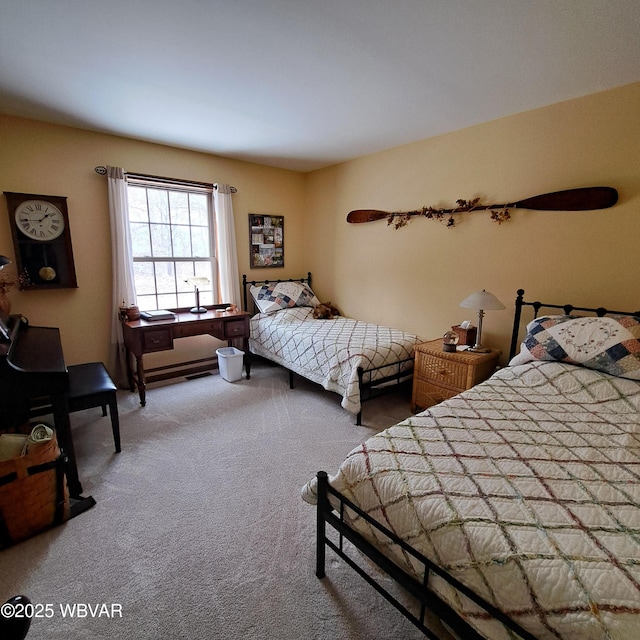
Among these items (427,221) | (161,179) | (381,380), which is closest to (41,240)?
(161,179)

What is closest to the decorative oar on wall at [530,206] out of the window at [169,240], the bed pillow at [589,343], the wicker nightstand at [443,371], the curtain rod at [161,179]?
the bed pillow at [589,343]

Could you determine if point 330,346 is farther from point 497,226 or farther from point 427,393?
point 497,226

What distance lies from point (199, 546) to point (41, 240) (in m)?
2.79

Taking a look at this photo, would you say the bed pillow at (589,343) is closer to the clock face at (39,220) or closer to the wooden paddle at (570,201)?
the wooden paddle at (570,201)

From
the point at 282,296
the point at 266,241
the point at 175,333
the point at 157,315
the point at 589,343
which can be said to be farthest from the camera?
the point at 266,241

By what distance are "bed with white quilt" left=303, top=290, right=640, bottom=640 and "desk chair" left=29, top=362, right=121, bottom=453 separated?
156 cm

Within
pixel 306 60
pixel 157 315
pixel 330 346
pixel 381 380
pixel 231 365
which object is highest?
pixel 306 60

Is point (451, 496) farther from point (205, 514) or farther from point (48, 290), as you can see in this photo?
point (48, 290)

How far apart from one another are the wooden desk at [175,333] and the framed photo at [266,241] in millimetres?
886

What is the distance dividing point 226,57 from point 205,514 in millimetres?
2480

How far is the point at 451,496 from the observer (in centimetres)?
108

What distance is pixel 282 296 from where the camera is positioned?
406 cm

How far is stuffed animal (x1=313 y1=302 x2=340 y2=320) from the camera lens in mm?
4035

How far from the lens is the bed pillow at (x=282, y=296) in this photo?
157 inches
